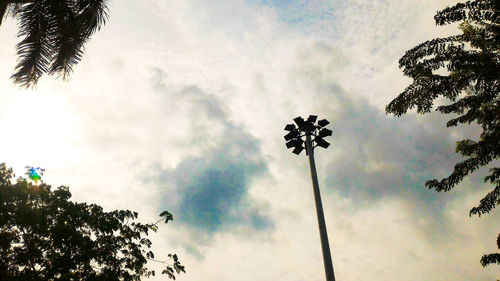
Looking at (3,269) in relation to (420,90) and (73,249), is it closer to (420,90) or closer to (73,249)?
(73,249)

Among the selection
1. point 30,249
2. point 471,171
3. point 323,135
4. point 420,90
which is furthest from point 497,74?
point 30,249

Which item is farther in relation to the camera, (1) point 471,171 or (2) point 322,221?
(1) point 471,171

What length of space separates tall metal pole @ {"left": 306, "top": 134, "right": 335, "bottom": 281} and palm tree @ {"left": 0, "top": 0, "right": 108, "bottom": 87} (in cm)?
749

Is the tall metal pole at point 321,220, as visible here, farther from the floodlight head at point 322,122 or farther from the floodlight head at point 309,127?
the floodlight head at point 322,122

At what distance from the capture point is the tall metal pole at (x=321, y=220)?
7506 mm

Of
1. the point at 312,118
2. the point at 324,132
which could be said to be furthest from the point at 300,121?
the point at 324,132

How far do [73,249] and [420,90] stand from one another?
1461cm

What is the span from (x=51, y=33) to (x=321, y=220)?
8.91 metres

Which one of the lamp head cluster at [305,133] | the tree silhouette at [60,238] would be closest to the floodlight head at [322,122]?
the lamp head cluster at [305,133]

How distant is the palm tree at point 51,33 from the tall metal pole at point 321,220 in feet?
24.6

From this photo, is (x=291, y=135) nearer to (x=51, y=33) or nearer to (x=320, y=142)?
(x=320, y=142)

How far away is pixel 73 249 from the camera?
44.1ft

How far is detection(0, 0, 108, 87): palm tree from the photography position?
27.3ft

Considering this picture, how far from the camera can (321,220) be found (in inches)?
329
